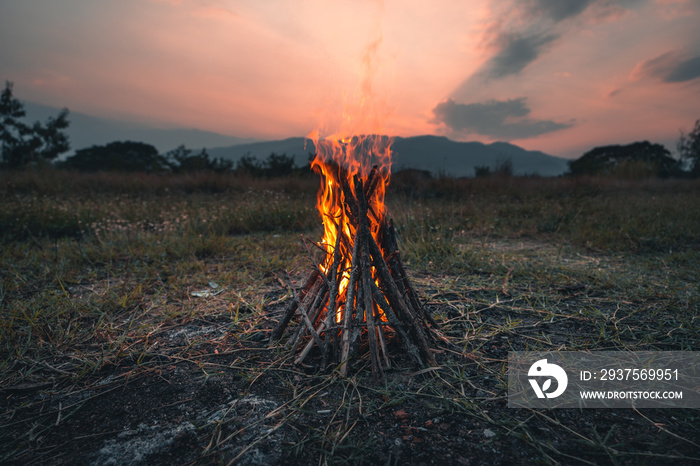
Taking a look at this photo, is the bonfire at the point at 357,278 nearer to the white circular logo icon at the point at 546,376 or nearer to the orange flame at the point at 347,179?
the orange flame at the point at 347,179

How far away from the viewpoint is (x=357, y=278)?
211 cm

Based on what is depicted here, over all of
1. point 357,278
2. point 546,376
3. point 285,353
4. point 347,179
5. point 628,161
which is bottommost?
point 285,353

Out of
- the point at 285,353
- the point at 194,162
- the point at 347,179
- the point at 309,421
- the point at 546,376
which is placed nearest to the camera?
the point at 309,421

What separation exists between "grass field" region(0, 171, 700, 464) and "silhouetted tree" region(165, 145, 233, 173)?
11.3 metres

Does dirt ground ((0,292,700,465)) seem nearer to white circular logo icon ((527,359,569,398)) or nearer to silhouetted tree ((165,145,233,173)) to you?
white circular logo icon ((527,359,569,398))

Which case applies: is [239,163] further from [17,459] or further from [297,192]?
[17,459]

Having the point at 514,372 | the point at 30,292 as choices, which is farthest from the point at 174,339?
the point at 514,372

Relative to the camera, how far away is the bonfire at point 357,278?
6.64ft

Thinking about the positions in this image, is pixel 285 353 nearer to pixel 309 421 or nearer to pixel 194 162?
pixel 309 421

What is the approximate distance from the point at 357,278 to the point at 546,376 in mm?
1231

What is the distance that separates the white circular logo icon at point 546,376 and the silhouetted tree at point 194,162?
51.7ft

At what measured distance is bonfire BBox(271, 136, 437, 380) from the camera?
2.03 meters

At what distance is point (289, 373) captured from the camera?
204 cm

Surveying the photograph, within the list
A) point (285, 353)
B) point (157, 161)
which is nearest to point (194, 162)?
point (157, 161)
